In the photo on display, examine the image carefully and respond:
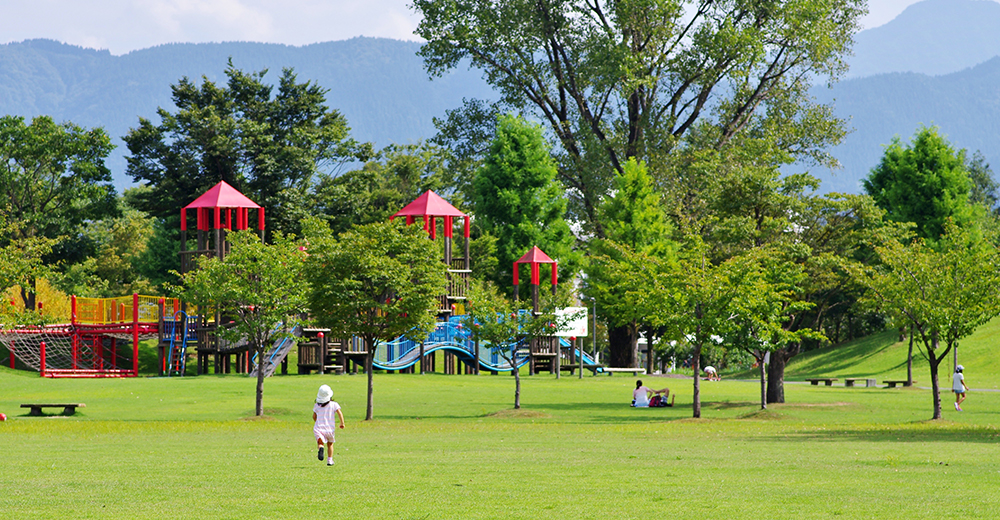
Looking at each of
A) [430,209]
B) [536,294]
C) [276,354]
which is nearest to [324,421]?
[276,354]

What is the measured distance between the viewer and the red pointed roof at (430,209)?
47969mm

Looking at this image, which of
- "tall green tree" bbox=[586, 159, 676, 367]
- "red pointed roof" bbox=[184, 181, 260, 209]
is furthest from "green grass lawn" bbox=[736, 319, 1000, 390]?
"red pointed roof" bbox=[184, 181, 260, 209]

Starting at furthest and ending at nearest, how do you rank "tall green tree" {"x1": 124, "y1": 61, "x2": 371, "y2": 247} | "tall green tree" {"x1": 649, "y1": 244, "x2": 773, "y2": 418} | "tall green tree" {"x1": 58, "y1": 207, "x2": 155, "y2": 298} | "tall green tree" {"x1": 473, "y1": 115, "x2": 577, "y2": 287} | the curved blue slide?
"tall green tree" {"x1": 58, "y1": 207, "x2": 155, "y2": 298} → "tall green tree" {"x1": 124, "y1": 61, "x2": 371, "y2": 247} → "tall green tree" {"x1": 473, "y1": 115, "x2": 577, "y2": 287} → the curved blue slide → "tall green tree" {"x1": 649, "y1": 244, "x2": 773, "y2": 418}

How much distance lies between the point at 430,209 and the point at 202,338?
39.6ft

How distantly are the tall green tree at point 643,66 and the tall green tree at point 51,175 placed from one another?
19.2 meters

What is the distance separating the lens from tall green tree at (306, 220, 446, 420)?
2795 centimetres

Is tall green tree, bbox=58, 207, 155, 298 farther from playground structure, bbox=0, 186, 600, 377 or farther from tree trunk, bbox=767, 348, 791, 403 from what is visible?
tree trunk, bbox=767, 348, 791, 403

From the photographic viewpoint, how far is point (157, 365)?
48781mm

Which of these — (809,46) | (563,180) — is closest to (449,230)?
(563,180)

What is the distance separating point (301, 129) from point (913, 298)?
4098 cm

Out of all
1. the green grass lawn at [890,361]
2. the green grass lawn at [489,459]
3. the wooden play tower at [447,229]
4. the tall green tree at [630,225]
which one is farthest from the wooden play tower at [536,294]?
the green grass lawn at [890,361]

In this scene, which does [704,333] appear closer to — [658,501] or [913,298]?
[913,298]

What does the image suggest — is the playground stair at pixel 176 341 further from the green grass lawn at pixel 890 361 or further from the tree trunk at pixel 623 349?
the green grass lawn at pixel 890 361

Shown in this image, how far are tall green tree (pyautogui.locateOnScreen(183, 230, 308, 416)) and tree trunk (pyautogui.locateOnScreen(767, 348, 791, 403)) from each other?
15.4 metres
